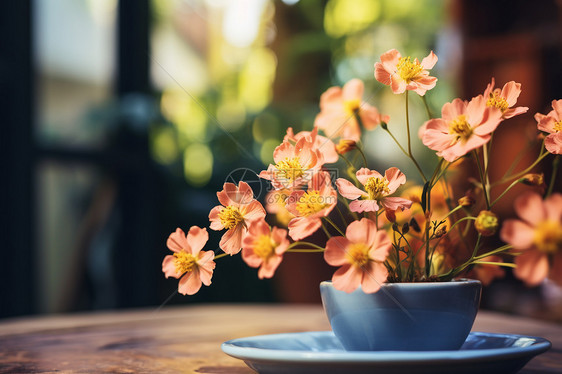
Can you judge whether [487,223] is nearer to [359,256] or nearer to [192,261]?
[359,256]

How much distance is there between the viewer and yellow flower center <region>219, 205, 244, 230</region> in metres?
0.42

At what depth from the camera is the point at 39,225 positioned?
6.10 feet

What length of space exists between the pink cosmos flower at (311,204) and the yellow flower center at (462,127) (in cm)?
9

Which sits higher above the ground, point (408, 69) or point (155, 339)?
point (408, 69)

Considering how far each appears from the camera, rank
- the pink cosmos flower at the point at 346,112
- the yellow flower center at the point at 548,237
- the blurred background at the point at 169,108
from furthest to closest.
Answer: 1. the blurred background at the point at 169,108
2. the pink cosmos flower at the point at 346,112
3. the yellow flower center at the point at 548,237

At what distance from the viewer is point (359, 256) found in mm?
375

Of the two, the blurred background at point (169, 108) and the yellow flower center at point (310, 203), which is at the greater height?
the blurred background at point (169, 108)

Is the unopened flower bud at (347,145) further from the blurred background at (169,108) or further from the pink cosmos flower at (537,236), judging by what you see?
the blurred background at (169,108)

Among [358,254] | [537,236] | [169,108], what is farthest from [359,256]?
[169,108]

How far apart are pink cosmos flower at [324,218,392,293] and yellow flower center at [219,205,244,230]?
7 centimetres

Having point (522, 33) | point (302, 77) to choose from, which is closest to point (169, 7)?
point (302, 77)

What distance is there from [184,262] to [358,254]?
0.41 ft

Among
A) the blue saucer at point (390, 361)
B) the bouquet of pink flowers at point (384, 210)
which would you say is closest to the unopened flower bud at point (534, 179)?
the bouquet of pink flowers at point (384, 210)

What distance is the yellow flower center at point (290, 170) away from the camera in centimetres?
41
